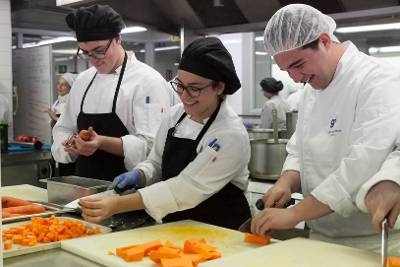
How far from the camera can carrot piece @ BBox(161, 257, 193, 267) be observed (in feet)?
4.08

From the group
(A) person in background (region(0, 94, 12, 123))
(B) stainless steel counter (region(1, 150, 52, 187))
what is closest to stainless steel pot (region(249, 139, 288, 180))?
(B) stainless steel counter (region(1, 150, 52, 187))

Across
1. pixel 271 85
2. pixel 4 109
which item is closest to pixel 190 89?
pixel 271 85

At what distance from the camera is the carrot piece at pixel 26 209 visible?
5.89 ft

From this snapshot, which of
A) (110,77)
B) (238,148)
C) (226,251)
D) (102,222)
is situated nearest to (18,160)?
(110,77)

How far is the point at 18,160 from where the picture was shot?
410cm

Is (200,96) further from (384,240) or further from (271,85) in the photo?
(271,85)

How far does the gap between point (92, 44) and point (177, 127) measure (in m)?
0.60

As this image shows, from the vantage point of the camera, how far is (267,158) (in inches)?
100

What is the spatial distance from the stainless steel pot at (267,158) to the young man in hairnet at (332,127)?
74 centimetres

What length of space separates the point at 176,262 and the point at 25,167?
10.8 ft

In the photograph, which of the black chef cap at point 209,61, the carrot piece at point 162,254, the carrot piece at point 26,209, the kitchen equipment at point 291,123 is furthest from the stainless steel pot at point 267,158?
the carrot piece at point 162,254

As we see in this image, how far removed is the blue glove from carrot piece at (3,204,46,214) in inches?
11.8

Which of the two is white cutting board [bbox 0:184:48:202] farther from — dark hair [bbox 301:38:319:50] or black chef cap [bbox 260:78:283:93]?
black chef cap [bbox 260:78:283:93]

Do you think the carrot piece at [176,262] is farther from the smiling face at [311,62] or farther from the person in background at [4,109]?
the person in background at [4,109]
